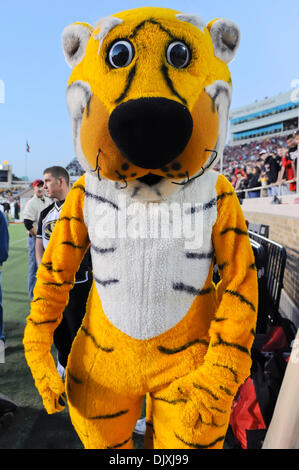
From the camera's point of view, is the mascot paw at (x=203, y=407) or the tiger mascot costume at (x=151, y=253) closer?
the tiger mascot costume at (x=151, y=253)

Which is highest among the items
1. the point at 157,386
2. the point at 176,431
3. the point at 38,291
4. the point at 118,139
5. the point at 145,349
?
the point at 118,139

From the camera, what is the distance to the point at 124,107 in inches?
31.9

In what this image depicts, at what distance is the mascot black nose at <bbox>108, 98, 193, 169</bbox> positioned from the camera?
2.59 ft

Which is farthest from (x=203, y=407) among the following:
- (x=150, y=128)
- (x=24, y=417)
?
(x=24, y=417)

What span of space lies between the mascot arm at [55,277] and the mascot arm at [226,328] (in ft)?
1.57

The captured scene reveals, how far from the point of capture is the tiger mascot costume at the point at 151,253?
88cm

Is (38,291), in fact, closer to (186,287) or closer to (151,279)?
(151,279)

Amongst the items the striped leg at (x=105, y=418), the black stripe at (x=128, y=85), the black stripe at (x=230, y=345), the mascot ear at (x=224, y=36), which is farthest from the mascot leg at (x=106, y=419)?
the mascot ear at (x=224, y=36)

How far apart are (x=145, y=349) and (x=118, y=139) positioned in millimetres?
658

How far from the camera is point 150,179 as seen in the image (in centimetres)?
96

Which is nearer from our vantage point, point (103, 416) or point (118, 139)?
point (118, 139)

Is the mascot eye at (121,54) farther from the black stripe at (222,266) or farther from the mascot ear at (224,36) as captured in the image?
the black stripe at (222,266)

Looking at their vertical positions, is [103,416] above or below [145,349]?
below
